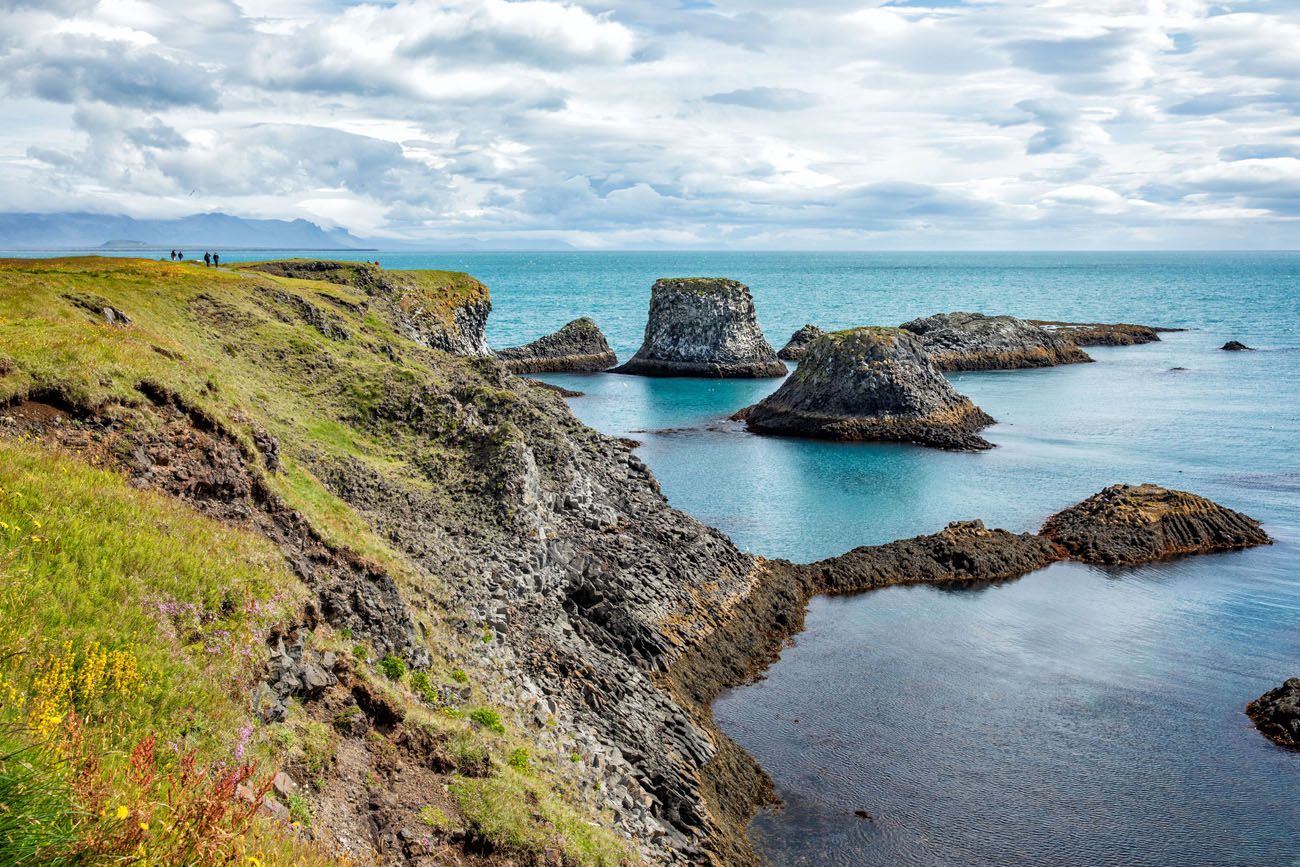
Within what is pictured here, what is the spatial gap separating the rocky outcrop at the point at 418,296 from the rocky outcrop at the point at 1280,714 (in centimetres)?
4670

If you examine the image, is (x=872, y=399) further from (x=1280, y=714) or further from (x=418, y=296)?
(x=1280, y=714)

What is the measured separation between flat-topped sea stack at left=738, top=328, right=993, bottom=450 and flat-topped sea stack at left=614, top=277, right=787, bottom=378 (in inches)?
1408

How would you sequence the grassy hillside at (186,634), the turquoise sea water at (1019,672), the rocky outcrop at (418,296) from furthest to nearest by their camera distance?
the rocky outcrop at (418,296), the turquoise sea water at (1019,672), the grassy hillside at (186,634)

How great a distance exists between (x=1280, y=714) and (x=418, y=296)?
60.1 metres

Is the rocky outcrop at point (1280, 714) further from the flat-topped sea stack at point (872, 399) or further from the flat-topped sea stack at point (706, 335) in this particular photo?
the flat-topped sea stack at point (706, 335)

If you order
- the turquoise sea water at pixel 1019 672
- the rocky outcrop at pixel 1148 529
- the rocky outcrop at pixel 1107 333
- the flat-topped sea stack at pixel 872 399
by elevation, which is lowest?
the turquoise sea water at pixel 1019 672

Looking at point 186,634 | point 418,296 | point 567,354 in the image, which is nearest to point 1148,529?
point 186,634

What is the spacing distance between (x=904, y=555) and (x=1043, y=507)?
15566mm

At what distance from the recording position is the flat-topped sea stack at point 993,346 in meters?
126

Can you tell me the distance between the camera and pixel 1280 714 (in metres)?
31.3

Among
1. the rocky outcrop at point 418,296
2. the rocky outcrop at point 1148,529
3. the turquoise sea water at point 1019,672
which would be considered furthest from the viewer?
the rocky outcrop at point 418,296

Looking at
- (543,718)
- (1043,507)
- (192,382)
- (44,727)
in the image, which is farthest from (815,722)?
(1043,507)

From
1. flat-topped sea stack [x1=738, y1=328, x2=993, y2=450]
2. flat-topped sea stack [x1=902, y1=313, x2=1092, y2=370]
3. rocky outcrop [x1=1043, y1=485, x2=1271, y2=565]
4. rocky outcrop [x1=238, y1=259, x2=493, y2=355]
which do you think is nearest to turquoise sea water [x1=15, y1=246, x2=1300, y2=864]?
rocky outcrop [x1=1043, y1=485, x2=1271, y2=565]

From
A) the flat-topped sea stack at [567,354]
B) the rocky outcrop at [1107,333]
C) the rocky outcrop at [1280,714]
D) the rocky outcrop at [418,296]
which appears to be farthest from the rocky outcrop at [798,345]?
the rocky outcrop at [1280,714]
